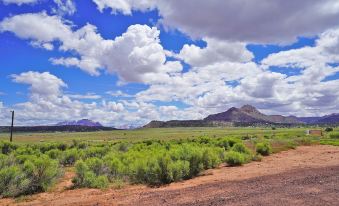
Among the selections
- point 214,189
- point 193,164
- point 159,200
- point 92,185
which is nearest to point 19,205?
point 92,185

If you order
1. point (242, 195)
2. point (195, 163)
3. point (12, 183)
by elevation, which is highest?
point (195, 163)

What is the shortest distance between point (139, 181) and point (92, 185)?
2.36m

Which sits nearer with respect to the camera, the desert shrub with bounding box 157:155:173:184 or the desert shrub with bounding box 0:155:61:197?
the desert shrub with bounding box 0:155:61:197

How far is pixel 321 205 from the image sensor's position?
430 inches

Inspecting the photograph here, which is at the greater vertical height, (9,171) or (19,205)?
(9,171)

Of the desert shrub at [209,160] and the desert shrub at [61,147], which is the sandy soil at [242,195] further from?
the desert shrub at [61,147]

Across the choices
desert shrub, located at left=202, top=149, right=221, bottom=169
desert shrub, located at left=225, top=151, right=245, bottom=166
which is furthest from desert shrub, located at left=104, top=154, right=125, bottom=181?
desert shrub, located at left=225, top=151, right=245, bottom=166

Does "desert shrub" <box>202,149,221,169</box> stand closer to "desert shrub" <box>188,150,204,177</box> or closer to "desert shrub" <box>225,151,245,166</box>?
"desert shrub" <box>225,151,245,166</box>

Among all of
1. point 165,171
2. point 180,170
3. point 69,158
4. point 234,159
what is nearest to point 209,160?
point 234,159

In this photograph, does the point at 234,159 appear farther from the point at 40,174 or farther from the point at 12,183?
the point at 12,183

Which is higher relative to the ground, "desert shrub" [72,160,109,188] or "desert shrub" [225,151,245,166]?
"desert shrub" [225,151,245,166]

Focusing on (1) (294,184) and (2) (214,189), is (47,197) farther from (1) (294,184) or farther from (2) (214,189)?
(1) (294,184)

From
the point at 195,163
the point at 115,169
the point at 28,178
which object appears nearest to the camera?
the point at 28,178

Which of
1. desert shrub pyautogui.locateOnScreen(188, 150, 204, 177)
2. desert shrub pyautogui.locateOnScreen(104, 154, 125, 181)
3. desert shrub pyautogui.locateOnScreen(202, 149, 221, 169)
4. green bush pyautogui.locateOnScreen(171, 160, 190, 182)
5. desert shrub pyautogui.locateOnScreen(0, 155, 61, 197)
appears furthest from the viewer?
desert shrub pyautogui.locateOnScreen(202, 149, 221, 169)
